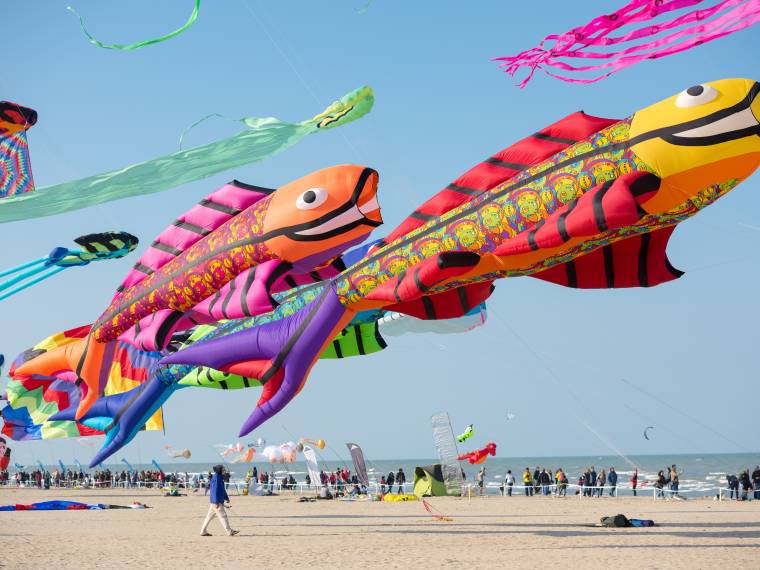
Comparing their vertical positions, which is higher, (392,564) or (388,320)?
(388,320)

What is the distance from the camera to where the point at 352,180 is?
13258 millimetres

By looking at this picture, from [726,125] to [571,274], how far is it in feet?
12.4

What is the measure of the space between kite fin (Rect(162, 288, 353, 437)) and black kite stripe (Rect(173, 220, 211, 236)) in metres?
2.96

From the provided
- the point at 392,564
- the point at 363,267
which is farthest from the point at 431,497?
the point at 392,564

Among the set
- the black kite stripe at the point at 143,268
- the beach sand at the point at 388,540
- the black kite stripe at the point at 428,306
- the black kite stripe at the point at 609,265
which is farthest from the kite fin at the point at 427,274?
the black kite stripe at the point at 143,268

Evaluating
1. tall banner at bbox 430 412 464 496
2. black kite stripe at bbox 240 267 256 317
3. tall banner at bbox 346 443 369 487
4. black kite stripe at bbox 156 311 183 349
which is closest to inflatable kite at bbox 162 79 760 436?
black kite stripe at bbox 240 267 256 317

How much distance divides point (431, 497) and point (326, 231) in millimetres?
15516

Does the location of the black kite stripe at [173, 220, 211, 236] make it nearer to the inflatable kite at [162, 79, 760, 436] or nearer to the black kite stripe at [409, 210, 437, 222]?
the inflatable kite at [162, 79, 760, 436]

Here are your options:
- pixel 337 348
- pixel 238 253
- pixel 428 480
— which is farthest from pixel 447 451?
pixel 238 253

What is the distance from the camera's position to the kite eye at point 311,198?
1339 centimetres

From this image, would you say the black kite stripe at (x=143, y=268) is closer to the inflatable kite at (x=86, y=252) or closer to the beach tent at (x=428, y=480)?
the inflatable kite at (x=86, y=252)

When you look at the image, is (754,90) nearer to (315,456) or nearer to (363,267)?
(363,267)

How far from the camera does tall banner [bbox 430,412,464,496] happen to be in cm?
2445

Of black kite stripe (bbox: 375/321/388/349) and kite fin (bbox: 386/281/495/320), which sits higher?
kite fin (bbox: 386/281/495/320)
